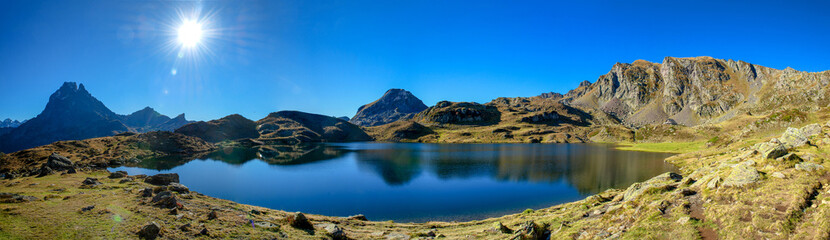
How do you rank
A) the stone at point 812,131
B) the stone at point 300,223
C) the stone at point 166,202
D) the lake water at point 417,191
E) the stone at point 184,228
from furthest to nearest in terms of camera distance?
1. the lake water at point 417,191
2. the stone at point 300,223
3. the stone at point 166,202
4. the stone at point 812,131
5. the stone at point 184,228

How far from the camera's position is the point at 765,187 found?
439 inches

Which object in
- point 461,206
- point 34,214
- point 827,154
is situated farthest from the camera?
point 461,206

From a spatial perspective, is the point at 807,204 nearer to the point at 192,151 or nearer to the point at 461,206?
the point at 461,206

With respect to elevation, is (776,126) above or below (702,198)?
above

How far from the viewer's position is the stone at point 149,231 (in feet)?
44.9

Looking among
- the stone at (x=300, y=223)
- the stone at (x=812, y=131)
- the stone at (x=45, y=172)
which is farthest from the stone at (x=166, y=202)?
the stone at (x=812, y=131)

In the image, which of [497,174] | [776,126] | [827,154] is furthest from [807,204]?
[776,126]

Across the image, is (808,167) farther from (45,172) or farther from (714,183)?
(45,172)

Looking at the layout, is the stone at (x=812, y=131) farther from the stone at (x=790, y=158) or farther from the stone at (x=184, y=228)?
the stone at (x=184, y=228)

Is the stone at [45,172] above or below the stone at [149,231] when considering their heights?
below

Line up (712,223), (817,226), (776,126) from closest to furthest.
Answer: (817,226) < (712,223) < (776,126)

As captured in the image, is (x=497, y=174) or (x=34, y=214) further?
(x=497, y=174)

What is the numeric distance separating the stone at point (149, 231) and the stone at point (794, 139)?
1253 inches

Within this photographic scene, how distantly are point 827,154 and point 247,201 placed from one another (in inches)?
2000
